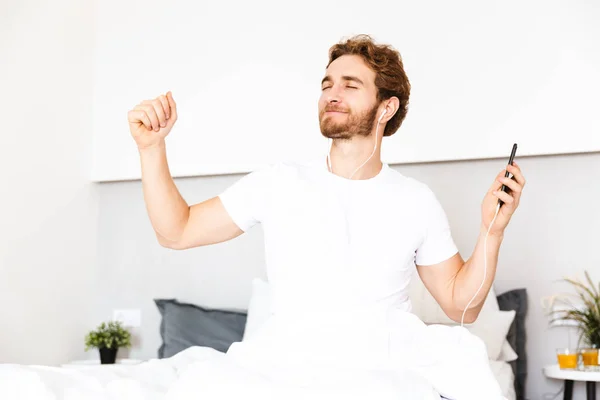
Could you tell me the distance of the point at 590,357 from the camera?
327 centimetres

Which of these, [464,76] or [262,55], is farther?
[262,55]

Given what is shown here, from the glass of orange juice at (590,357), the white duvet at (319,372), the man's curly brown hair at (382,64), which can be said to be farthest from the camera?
the glass of orange juice at (590,357)

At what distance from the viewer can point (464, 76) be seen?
12.4 feet

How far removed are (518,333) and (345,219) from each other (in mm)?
1884

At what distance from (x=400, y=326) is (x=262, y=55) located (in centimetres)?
253

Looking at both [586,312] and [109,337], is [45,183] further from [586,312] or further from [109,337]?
[586,312]

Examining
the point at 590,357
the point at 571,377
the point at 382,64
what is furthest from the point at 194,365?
the point at 590,357

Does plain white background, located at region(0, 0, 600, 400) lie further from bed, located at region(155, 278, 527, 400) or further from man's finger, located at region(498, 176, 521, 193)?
man's finger, located at region(498, 176, 521, 193)

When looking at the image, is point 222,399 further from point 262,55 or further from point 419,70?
point 262,55

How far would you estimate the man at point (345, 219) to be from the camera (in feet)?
6.33

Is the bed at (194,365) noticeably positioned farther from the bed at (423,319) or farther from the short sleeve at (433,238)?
the short sleeve at (433,238)

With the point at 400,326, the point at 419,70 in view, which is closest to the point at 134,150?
the point at 419,70

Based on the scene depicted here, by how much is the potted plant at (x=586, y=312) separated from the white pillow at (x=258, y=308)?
1318 mm

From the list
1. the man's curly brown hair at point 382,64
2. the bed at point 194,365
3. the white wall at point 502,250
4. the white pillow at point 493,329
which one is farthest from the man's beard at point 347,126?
the white wall at point 502,250
